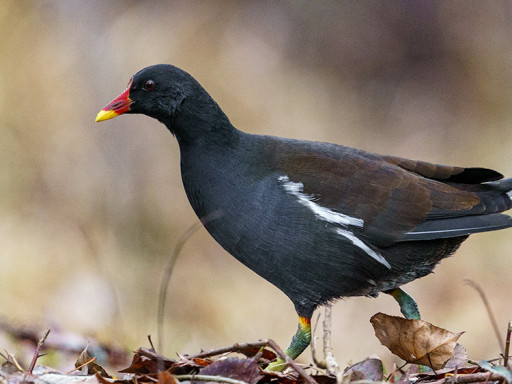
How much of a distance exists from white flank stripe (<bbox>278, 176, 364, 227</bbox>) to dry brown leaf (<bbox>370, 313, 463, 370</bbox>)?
2.55ft

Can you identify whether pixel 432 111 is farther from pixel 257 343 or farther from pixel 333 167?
pixel 257 343

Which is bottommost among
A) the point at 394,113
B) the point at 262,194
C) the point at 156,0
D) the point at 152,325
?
the point at 152,325

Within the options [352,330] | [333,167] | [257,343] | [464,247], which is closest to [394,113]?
[464,247]

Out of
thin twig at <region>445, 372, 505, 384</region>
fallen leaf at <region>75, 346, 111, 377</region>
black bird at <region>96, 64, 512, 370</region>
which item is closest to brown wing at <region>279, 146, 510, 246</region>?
black bird at <region>96, 64, 512, 370</region>

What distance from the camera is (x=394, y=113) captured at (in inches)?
344

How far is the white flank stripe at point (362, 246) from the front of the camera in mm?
4082

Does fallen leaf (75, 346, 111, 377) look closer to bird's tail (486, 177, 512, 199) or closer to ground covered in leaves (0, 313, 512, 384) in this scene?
ground covered in leaves (0, 313, 512, 384)

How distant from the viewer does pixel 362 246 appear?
410cm

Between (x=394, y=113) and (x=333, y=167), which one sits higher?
(x=394, y=113)

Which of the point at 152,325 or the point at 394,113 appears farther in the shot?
the point at 394,113

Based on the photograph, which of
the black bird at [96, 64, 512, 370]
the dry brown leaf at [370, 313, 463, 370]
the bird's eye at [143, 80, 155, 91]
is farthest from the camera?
the bird's eye at [143, 80, 155, 91]

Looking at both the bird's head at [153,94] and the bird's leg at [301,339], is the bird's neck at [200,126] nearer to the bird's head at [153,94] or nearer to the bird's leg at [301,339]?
the bird's head at [153,94]

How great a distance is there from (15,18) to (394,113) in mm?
4076

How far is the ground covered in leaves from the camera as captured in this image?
2900 mm
